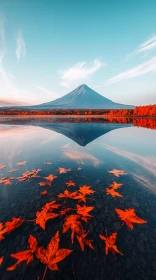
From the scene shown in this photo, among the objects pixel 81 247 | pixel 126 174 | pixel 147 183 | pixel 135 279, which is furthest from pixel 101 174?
pixel 135 279

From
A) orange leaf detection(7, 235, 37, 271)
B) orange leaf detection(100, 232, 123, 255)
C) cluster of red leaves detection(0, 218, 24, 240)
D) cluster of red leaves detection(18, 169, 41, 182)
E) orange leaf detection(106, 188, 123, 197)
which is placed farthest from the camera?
cluster of red leaves detection(18, 169, 41, 182)

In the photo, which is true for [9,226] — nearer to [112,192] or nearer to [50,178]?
[50,178]

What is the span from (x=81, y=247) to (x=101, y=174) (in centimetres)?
423

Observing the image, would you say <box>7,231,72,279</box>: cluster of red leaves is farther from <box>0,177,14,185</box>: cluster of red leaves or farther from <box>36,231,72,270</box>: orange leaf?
<box>0,177,14,185</box>: cluster of red leaves

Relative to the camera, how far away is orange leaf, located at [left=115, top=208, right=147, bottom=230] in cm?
400

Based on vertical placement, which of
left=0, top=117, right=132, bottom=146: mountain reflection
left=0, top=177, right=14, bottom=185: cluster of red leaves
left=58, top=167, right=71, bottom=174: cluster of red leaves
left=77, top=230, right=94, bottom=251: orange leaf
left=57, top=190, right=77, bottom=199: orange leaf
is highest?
left=0, top=117, right=132, bottom=146: mountain reflection

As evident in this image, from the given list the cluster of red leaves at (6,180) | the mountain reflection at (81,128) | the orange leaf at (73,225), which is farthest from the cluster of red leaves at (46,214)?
the mountain reflection at (81,128)

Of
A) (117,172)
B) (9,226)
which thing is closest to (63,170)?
(117,172)

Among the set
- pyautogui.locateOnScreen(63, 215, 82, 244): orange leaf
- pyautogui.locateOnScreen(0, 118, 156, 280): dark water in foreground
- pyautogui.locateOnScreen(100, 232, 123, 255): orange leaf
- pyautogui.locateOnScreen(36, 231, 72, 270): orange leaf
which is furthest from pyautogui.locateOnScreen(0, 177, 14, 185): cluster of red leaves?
pyautogui.locateOnScreen(100, 232, 123, 255): orange leaf

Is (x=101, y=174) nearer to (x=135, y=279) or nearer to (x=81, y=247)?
(x=81, y=247)

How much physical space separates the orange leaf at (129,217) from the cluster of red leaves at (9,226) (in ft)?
9.73

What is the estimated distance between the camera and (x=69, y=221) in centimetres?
398

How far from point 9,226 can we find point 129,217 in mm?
3469

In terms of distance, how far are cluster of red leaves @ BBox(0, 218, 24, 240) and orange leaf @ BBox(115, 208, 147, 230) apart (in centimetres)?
297
